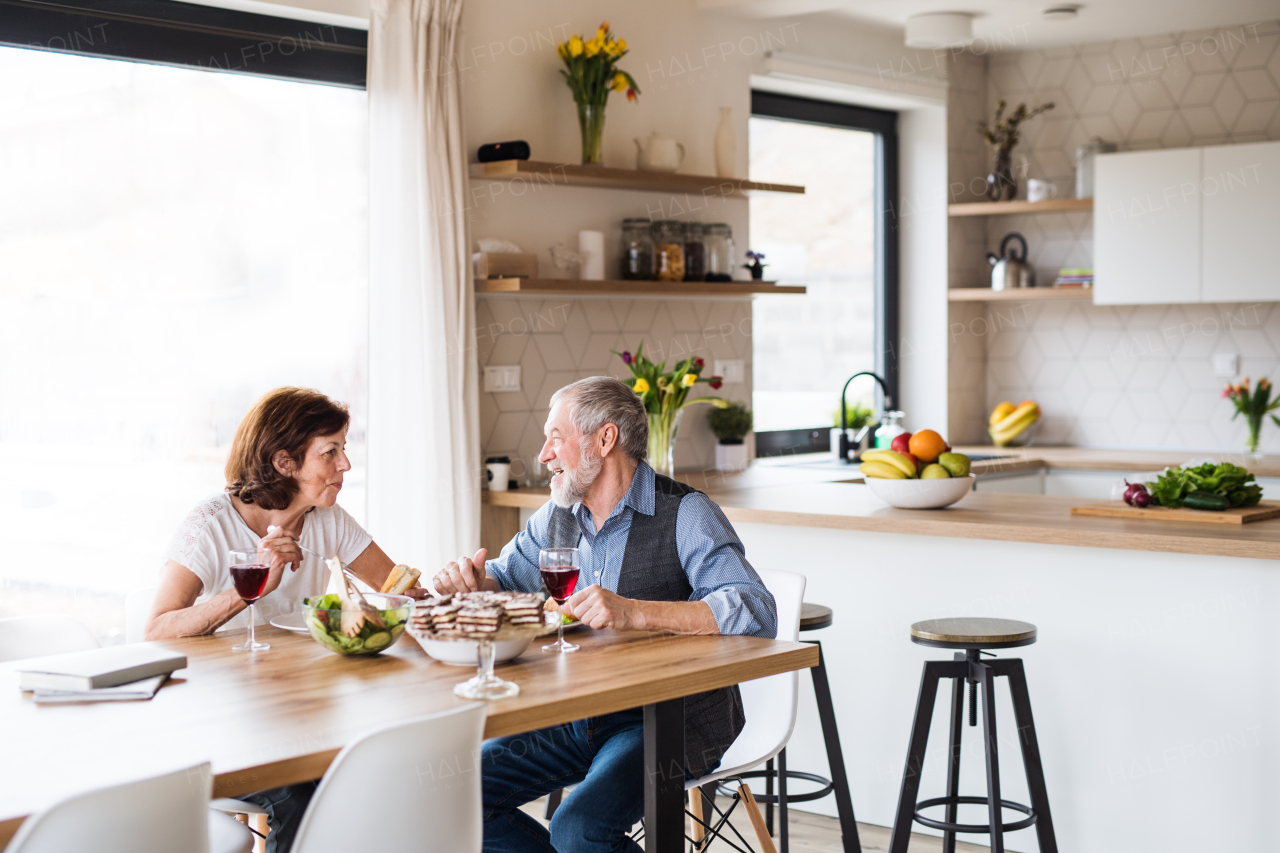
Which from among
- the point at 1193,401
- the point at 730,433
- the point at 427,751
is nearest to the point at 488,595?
the point at 427,751

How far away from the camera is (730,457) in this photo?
4828mm

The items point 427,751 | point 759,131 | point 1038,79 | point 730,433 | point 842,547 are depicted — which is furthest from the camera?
point 1038,79

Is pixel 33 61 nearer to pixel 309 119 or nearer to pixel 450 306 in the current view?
pixel 309 119

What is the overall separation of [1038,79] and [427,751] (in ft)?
16.4

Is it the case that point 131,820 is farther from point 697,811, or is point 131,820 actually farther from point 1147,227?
point 1147,227

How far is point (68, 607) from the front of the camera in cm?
334

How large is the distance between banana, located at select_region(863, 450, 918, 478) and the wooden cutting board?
1.41 ft

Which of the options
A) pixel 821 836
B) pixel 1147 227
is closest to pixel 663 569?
pixel 821 836

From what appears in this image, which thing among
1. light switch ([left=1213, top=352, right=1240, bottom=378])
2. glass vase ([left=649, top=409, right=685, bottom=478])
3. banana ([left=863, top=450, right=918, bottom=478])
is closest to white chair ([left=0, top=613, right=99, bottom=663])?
glass vase ([left=649, top=409, right=685, bottom=478])

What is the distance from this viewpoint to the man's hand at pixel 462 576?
2.49 metres

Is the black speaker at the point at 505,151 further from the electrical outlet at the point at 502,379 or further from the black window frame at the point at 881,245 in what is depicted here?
the black window frame at the point at 881,245

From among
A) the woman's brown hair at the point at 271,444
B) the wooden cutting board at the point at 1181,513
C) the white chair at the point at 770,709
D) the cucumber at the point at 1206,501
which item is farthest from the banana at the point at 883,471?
the woman's brown hair at the point at 271,444

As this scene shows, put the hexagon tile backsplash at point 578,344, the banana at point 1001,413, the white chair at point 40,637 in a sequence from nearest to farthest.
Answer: the white chair at point 40,637
the hexagon tile backsplash at point 578,344
the banana at point 1001,413

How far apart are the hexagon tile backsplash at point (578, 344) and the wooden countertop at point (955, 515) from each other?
8.2 inches
